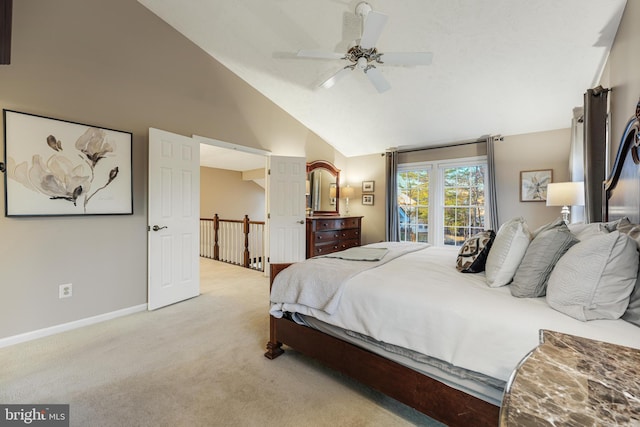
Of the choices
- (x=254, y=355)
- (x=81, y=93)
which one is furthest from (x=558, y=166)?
(x=81, y=93)

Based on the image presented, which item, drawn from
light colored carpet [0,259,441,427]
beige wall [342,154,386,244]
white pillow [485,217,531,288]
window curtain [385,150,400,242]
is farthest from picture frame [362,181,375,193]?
white pillow [485,217,531,288]

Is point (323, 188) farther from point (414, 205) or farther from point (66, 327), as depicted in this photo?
point (66, 327)

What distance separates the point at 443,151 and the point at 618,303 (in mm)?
4034

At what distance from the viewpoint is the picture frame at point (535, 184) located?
390 cm

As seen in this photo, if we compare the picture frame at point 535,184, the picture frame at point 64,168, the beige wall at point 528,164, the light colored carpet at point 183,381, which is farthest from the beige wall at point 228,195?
the picture frame at point 535,184

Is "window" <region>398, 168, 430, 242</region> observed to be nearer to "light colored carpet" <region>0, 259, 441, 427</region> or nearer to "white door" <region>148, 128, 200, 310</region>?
"light colored carpet" <region>0, 259, 441, 427</region>

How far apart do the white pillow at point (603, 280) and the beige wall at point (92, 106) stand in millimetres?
3631

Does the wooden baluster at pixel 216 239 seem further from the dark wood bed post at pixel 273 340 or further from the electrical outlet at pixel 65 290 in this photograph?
the dark wood bed post at pixel 273 340

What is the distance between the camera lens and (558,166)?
12.6 ft

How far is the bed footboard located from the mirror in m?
3.44

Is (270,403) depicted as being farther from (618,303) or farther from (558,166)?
(558,166)

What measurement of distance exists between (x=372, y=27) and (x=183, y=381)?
9.33 ft

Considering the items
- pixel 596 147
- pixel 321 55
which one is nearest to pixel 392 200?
pixel 596 147

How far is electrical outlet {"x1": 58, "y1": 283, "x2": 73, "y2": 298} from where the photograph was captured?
2.52 meters
